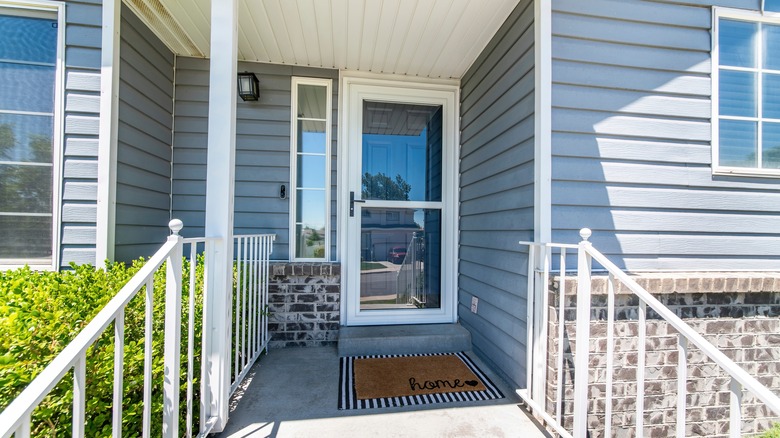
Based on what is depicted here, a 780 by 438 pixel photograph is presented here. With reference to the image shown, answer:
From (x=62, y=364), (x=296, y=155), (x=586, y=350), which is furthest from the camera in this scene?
(x=296, y=155)

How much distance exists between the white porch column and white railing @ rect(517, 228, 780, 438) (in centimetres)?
163

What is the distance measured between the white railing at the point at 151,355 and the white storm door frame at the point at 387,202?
947 mm

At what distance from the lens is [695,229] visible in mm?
2025

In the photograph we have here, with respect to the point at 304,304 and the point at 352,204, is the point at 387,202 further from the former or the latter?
the point at 304,304

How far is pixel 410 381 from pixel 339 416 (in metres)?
0.57

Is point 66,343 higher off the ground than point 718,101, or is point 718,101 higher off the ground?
point 718,101

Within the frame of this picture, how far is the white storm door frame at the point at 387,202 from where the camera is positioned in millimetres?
2861

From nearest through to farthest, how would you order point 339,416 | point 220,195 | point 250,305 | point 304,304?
1. point 220,195
2. point 339,416
3. point 250,305
4. point 304,304

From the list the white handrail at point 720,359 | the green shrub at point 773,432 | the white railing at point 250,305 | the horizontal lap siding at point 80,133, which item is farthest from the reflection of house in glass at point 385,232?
the green shrub at point 773,432

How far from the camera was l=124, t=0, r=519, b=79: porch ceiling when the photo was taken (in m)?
2.10

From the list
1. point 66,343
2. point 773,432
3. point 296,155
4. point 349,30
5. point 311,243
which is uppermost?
point 349,30

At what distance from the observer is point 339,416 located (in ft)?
5.81

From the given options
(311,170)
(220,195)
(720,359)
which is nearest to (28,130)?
(220,195)

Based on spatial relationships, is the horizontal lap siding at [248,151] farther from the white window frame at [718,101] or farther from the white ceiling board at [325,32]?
the white window frame at [718,101]
